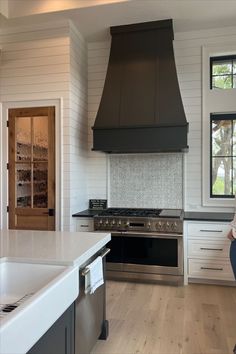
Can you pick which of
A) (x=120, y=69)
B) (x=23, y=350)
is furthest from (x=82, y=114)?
(x=23, y=350)

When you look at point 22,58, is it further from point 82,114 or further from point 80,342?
point 80,342

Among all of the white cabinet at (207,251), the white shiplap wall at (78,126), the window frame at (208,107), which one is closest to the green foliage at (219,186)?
the window frame at (208,107)

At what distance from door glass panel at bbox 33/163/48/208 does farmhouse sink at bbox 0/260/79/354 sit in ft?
8.08

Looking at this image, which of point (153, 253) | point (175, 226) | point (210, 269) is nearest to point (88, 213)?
point (153, 253)

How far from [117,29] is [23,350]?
164 inches

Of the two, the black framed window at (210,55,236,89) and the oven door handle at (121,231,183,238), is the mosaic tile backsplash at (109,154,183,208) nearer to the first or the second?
the oven door handle at (121,231,183,238)

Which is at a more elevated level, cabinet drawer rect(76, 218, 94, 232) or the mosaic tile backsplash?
the mosaic tile backsplash

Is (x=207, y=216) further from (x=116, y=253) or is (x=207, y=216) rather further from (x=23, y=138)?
(x=23, y=138)

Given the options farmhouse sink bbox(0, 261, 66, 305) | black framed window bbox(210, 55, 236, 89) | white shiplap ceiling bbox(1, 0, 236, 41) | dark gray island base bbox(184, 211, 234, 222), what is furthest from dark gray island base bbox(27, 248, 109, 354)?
black framed window bbox(210, 55, 236, 89)

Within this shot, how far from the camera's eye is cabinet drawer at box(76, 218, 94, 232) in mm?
4188

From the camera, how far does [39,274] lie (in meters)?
1.77

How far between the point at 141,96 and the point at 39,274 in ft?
9.89

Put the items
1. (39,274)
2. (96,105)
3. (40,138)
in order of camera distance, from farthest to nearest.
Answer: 1. (96,105)
2. (40,138)
3. (39,274)

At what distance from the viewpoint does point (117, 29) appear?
4.25m
